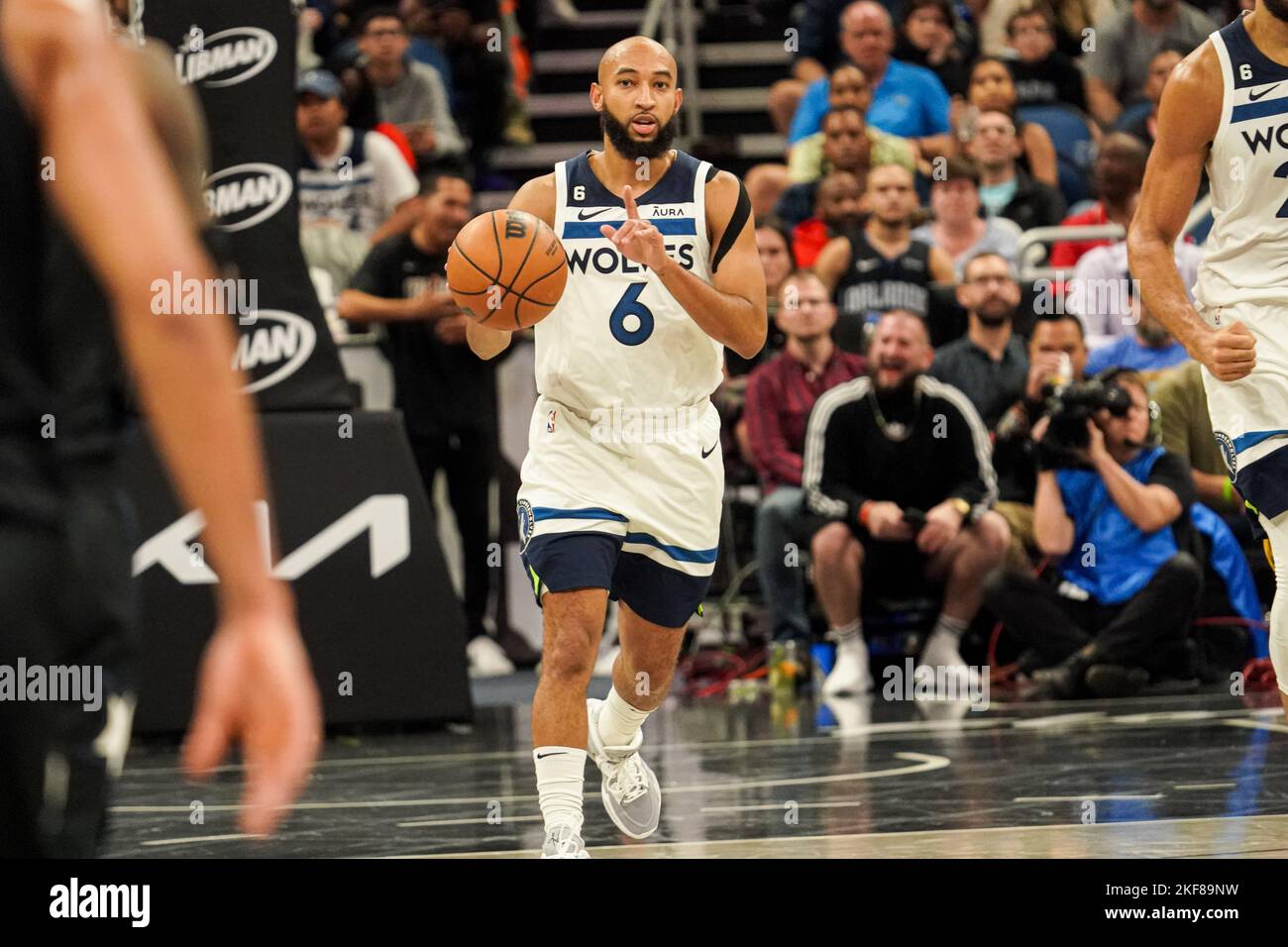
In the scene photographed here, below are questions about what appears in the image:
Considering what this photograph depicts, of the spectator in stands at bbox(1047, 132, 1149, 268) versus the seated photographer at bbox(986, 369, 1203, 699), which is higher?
the spectator in stands at bbox(1047, 132, 1149, 268)

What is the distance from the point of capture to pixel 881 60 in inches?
542

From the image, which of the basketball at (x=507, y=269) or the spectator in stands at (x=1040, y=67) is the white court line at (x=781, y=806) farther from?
the spectator in stands at (x=1040, y=67)

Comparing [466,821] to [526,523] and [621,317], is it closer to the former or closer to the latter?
[526,523]

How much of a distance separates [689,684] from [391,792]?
3.67 meters

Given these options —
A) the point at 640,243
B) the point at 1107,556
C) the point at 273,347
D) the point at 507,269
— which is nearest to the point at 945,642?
the point at 1107,556

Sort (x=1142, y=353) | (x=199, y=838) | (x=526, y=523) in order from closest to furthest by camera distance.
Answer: (x=526, y=523), (x=199, y=838), (x=1142, y=353)

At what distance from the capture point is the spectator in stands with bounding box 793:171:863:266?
1245cm

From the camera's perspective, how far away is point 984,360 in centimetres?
1115

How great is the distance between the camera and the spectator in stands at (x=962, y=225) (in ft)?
39.5

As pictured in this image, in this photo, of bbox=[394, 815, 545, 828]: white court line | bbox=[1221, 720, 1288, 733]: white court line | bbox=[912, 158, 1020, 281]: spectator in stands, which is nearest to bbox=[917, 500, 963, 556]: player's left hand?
bbox=[1221, 720, 1288, 733]: white court line

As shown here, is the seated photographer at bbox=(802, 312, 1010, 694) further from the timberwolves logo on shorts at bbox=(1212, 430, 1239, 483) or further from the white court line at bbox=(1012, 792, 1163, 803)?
the timberwolves logo on shorts at bbox=(1212, 430, 1239, 483)

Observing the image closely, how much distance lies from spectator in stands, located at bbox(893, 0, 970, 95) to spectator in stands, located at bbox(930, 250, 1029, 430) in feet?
11.6

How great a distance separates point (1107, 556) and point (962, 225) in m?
2.88

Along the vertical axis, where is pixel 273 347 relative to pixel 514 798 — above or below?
above
